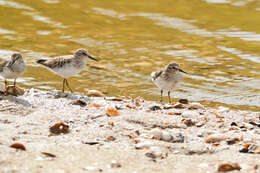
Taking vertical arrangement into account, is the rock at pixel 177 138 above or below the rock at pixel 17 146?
below

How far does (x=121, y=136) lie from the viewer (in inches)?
279

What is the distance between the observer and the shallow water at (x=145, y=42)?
12.1m

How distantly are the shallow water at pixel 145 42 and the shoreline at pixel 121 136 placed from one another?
2.43 meters

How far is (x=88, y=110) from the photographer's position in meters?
8.42

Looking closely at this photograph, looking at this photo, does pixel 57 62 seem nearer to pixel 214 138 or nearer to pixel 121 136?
pixel 121 136

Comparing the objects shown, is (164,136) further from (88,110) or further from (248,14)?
(248,14)

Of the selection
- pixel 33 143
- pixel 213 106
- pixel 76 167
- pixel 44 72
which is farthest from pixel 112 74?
pixel 76 167

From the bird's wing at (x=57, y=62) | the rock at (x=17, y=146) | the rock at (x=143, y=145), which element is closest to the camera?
the rock at (x=17, y=146)

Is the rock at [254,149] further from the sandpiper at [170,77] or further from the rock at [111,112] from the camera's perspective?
the sandpiper at [170,77]

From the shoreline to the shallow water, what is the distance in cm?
243

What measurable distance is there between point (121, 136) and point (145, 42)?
8.92 m

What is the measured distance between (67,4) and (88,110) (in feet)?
42.1

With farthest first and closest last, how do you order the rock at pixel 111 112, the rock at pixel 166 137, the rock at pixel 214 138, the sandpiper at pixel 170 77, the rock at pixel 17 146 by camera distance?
the sandpiper at pixel 170 77 < the rock at pixel 111 112 < the rock at pixel 214 138 < the rock at pixel 166 137 < the rock at pixel 17 146

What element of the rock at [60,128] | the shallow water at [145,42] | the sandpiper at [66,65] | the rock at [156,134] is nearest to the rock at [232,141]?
the rock at [156,134]
